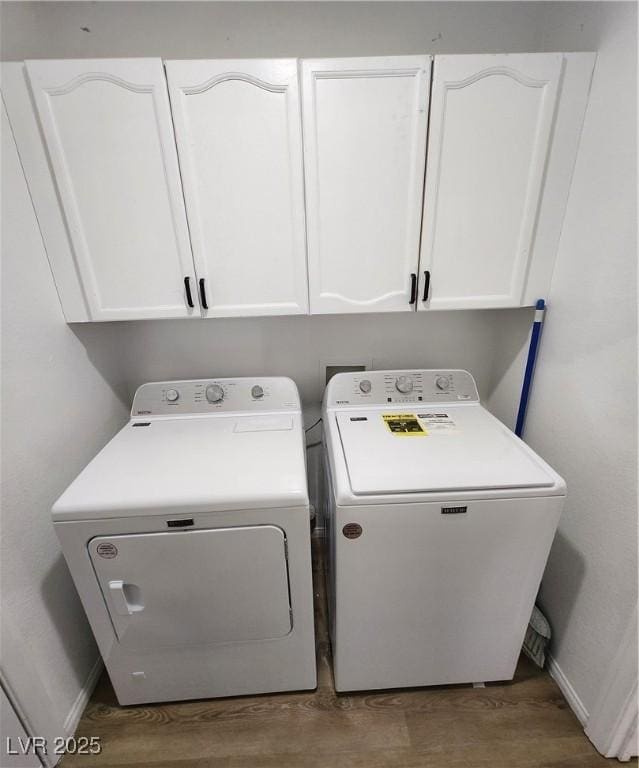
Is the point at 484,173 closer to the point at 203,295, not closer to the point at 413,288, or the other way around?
the point at 413,288

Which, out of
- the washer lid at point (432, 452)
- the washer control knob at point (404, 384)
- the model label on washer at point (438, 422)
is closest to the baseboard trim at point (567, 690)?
the washer lid at point (432, 452)

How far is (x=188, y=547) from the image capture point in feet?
3.46

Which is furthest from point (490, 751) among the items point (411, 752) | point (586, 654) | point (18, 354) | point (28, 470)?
point (18, 354)

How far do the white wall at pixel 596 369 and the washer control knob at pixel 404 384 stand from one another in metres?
0.51

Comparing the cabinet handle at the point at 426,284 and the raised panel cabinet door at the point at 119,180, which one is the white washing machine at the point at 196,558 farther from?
the cabinet handle at the point at 426,284

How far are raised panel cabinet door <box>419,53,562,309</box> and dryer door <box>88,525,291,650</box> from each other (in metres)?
1.07

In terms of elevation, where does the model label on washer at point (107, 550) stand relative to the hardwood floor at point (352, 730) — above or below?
above

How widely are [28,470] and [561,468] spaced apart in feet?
6.06

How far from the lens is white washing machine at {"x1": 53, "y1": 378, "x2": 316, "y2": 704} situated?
1026mm

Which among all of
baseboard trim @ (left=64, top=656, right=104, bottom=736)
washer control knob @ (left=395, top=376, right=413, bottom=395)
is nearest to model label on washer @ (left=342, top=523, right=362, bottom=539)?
washer control knob @ (left=395, top=376, right=413, bottom=395)

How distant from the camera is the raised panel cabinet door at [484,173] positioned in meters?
1.10

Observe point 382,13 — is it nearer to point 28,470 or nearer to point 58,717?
point 28,470

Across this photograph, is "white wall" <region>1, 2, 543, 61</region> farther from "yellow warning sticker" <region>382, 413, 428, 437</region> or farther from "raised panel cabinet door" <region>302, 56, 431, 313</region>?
"yellow warning sticker" <region>382, 413, 428, 437</region>

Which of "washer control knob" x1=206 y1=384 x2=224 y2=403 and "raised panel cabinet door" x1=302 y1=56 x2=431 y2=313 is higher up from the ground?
"raised panel cabinet door" x1=302 y1=56 x2=431 y2=313
